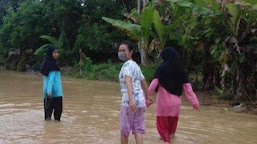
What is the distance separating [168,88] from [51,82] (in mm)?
2851

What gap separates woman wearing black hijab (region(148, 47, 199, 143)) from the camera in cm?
603

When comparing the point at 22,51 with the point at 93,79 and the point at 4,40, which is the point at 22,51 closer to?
the point at 4,40

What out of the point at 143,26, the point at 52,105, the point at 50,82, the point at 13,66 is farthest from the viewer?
the point at 13,66

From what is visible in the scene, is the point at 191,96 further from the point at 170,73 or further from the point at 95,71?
the point at 95,71

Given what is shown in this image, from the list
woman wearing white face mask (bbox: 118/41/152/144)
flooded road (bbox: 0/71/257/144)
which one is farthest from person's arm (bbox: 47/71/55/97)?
woman wearing white face mask (bbox: 118/41/152/144)

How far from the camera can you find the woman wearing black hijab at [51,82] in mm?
7922

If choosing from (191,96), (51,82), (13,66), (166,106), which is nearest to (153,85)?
(166,106)

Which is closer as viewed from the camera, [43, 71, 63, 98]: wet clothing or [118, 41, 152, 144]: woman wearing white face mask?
[118, 41, 152, 144]: woman wearing white face mask

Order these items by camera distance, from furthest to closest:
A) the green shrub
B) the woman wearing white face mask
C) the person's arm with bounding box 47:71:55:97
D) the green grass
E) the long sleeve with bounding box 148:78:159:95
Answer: the green shrub < the green grass < the person's arm with bounding box 47:71:55:97 < the long sleeve with bounding box 148:78:159:95 < the woman wearing white face mask

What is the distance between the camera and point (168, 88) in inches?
237

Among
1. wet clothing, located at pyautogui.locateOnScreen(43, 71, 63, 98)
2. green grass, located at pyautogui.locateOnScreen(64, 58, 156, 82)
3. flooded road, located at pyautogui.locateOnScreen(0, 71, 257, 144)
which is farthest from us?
green grass, located at pyautogui.locateOnScreen(64, 58, 156, 82)

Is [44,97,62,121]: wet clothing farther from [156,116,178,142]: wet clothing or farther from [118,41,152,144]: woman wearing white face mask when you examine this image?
[118,41,152,144]: woman wearing white face mask

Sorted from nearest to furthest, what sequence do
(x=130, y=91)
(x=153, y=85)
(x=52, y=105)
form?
1. (x=130, y=91)
2. (x=153, y=85)
3. (x=52, y=105)

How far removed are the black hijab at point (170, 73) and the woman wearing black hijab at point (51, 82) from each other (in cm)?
273
